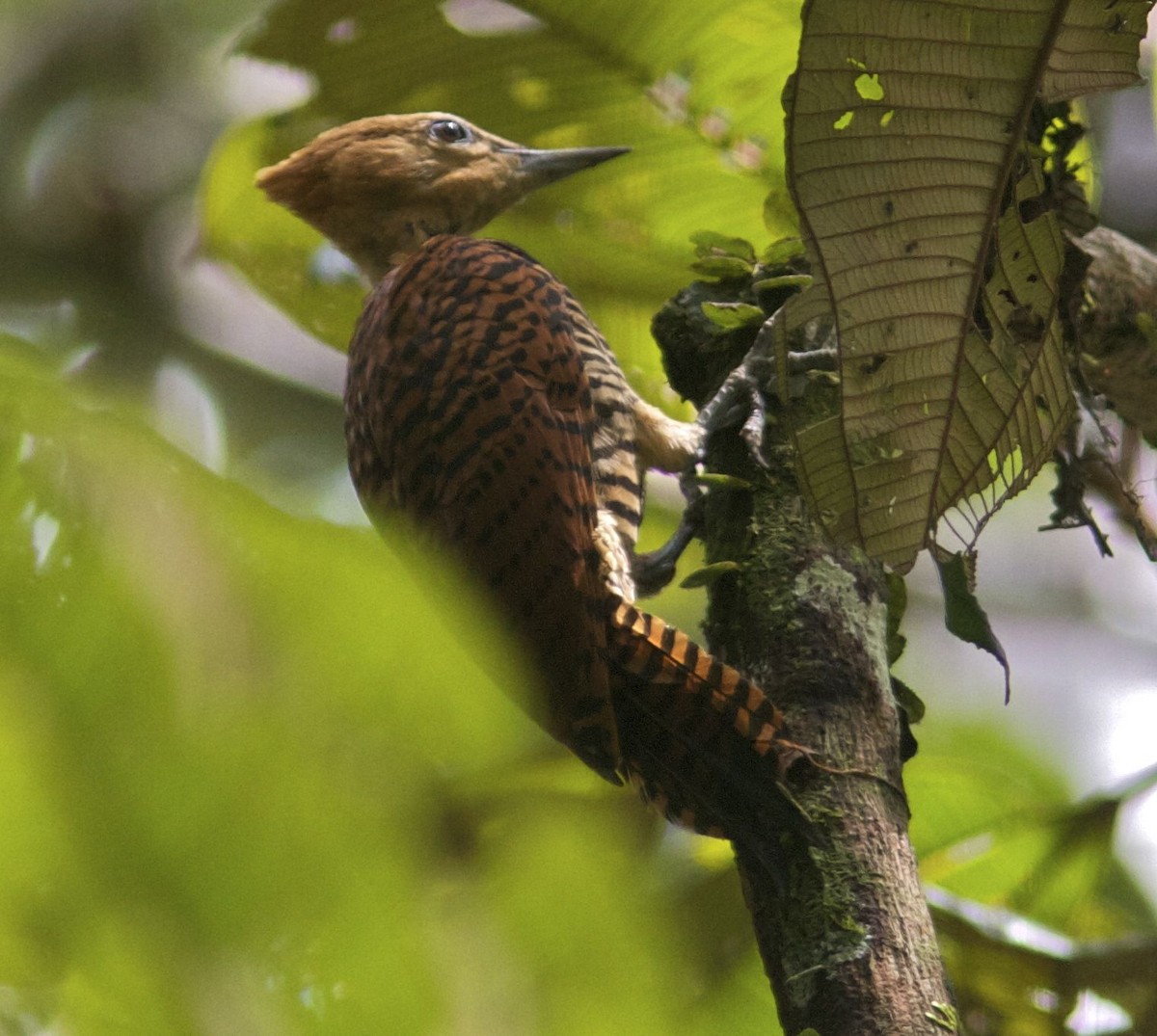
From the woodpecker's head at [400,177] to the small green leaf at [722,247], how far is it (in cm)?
110

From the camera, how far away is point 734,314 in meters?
2.36

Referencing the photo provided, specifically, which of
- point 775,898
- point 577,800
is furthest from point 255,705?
point 775,898

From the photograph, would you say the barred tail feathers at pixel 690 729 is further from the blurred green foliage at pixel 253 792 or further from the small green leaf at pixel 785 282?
the blurred green foliage at pixel 253 792

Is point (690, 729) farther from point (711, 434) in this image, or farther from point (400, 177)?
point (400, 177)

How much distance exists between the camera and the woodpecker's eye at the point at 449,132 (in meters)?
3.54

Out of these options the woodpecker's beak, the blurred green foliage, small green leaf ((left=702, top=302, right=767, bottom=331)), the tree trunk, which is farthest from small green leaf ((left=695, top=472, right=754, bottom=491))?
the woodpecker's beak

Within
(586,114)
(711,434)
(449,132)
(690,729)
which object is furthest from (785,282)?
(449,132)

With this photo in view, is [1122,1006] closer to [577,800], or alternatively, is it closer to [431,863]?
[577,800]

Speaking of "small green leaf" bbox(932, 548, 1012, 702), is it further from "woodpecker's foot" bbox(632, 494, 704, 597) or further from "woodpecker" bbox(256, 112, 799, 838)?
"woodpecker's foot" bbox(632, 494, 704, 597)

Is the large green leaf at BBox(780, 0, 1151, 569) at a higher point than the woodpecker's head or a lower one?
higher

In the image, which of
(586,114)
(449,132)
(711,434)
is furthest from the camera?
(449,132)

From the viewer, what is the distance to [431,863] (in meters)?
0.65

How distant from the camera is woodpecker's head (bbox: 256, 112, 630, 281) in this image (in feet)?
11.6

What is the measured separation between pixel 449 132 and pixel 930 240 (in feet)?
7.29
